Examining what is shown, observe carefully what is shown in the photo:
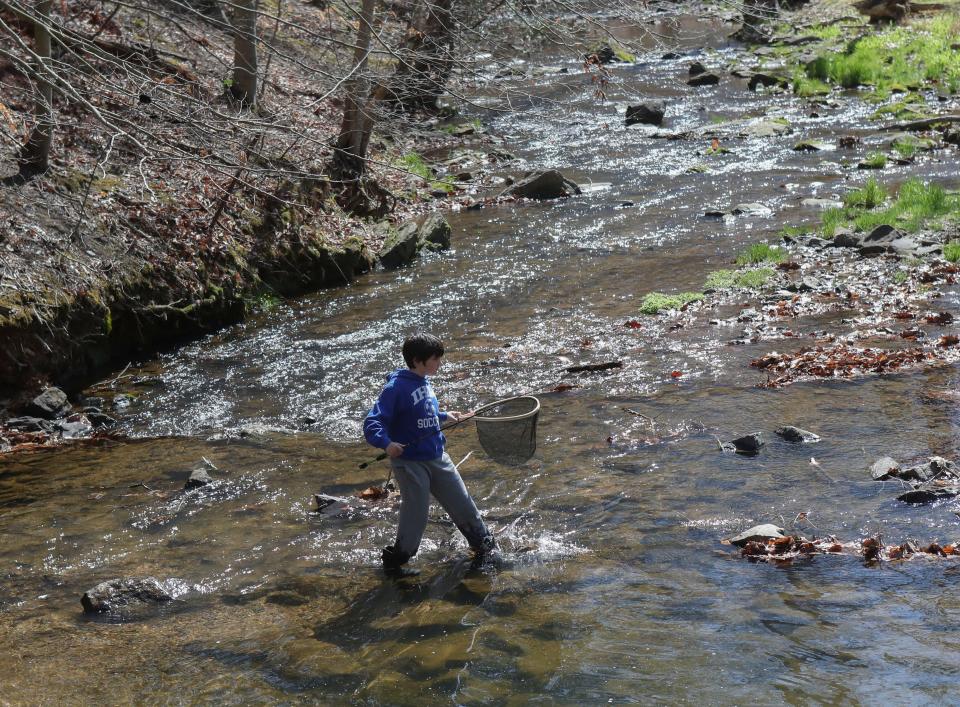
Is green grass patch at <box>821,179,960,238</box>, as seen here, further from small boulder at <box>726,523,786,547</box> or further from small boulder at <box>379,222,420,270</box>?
small boulder at <box>726,523,786,547</box>

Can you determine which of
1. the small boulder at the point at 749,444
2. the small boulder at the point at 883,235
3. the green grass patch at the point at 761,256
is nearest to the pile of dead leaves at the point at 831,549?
the small boulder at the point at 749,444

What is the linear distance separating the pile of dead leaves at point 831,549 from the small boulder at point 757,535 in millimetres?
26

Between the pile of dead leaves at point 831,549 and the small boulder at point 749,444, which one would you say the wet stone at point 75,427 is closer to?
the small boulder at point 749,444

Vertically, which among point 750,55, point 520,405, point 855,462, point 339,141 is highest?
point 750,55

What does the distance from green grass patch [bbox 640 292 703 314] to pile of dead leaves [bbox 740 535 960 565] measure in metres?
5.64

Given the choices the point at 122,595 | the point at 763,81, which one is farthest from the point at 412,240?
the point at 763,81

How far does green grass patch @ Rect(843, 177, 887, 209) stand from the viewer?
14.7 metres

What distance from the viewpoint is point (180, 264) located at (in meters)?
12.4

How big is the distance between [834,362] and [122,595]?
664cm

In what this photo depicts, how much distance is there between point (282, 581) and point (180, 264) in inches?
263

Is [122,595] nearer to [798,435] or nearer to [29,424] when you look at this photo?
[29,424]

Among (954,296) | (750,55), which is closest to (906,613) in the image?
(954,296)

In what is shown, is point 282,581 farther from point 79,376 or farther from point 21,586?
point 79,376

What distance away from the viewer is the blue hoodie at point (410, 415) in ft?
21.4
